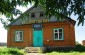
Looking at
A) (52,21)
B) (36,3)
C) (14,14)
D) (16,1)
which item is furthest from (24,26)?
(36,3)

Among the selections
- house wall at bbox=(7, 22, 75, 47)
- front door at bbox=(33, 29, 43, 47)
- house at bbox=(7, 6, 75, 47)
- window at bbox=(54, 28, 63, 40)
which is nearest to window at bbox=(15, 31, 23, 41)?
house at bbox=(7, 6, 75, 47)

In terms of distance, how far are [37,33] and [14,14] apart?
1256cm

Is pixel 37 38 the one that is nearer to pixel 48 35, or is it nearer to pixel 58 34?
pixel 48 35

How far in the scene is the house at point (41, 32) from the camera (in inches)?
991

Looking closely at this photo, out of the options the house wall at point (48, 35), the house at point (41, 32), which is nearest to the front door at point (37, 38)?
the house at point (41, 32)

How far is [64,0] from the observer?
7.42 m

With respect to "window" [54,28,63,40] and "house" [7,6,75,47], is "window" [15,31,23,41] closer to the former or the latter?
"house" [7,6,75,47]

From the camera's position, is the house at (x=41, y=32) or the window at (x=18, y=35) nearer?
the house at (x=41, y=32)

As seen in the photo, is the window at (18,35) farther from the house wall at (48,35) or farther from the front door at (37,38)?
the front door at (37,38)

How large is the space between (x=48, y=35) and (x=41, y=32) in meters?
1.19

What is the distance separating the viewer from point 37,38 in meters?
26.8

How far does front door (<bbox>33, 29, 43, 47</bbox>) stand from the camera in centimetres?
2662

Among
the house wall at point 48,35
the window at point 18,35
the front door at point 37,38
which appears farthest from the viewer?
the window at point 18,35

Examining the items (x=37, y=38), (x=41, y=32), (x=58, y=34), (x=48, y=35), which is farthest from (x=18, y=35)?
(x=58, y=34)
